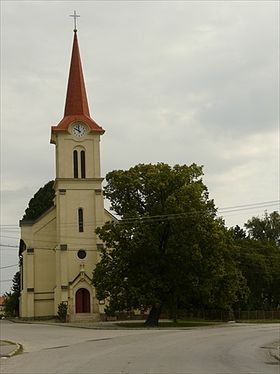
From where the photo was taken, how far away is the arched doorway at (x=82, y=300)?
63.4 metres

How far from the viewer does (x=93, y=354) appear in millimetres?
23719

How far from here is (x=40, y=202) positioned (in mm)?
84875

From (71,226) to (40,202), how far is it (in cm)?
2014

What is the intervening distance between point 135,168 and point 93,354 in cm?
3286

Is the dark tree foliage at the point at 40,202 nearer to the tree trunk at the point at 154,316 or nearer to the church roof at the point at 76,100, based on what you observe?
the church roof at the point at 76,100

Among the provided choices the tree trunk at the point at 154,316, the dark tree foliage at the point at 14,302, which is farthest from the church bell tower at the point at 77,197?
the dark tree foliage at the point at 14,302

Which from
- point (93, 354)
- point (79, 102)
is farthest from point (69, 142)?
point (93, 354)

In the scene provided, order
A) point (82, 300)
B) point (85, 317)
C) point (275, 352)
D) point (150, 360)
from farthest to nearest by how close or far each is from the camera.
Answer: point (82, 300) → point (85, 317) → point (275, 352) → point (150, 360)

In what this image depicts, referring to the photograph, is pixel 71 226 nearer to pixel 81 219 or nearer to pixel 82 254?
pixel 81 219

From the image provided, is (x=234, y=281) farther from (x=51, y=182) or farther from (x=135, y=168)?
(x=51, y=182)

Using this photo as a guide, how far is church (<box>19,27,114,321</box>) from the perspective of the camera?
210 ft

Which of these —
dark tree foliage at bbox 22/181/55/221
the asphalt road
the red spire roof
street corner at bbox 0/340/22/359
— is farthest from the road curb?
dark tree foliage at bbox 22/181/55/221

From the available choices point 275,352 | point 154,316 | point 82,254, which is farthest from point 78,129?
point 275,352

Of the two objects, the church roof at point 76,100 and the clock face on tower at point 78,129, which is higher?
the church roof at point 76,100
